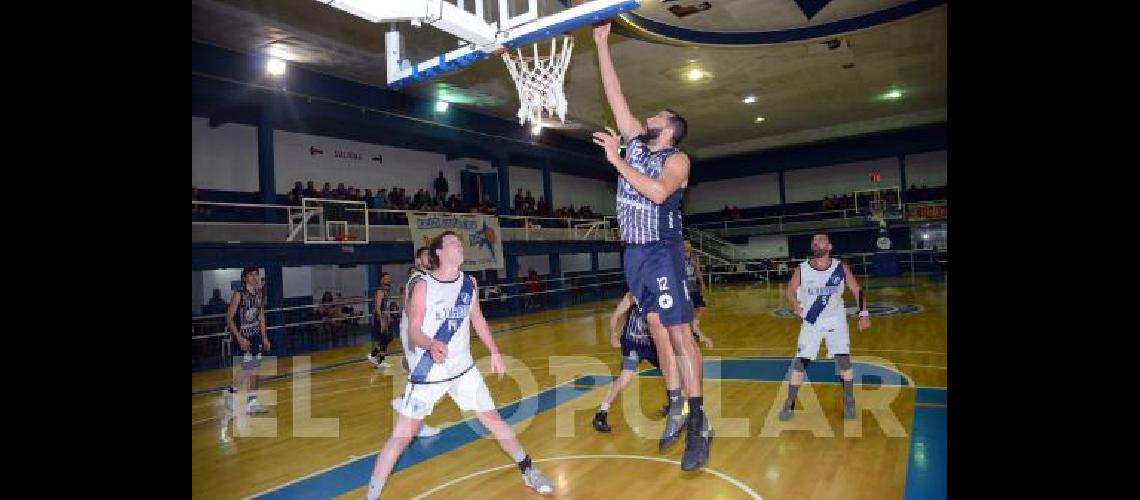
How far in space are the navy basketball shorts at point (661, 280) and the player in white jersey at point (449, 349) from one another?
3.51 feet

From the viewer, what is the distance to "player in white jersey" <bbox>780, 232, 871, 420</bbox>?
6016 mm

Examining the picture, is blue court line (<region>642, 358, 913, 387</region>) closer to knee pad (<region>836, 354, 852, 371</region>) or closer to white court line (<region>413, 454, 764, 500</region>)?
knee pad (<region>836, 354, 852, 371</region>)

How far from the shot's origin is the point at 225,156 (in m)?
17.0

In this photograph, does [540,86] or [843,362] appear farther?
[540,86]

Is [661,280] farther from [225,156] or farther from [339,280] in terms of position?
[339,280]

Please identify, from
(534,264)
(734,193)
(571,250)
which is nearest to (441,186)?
(571,250)

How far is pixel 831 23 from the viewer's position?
47.5 feet

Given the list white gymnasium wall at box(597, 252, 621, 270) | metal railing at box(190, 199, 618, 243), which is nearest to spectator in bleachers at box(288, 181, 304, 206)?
metal railing at box(190, 199, 618, 243)

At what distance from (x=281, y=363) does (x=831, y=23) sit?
538 inches

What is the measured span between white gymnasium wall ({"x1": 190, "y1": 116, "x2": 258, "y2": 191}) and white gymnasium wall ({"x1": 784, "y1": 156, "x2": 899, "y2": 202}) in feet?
78.1

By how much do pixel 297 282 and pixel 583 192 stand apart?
15.3 m

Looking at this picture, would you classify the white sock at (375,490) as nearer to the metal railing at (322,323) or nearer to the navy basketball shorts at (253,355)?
the navy basketball shorts at (253,355)
